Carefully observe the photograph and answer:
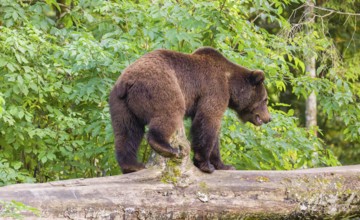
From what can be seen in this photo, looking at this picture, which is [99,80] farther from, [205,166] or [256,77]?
[205,166]

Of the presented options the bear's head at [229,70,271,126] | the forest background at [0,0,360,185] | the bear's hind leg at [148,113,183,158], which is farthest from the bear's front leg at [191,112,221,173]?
the forest background at [0,0,360,185]

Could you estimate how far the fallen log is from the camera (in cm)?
521

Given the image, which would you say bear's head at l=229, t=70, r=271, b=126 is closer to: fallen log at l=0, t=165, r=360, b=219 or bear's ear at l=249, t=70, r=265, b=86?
bear's ear at l=249, t=70, r=265, b=86

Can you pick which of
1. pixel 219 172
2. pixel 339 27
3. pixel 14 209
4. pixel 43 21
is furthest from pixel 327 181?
pixel 339 27

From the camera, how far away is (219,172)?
6031mm

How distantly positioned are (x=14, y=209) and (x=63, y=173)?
4020 millimetres

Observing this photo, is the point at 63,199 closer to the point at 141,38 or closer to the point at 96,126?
the point at 96,126

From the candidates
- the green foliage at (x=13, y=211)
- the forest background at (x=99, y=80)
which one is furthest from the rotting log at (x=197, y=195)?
the forest background at (x=99, y=80)

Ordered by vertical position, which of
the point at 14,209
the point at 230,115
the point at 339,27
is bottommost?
the point at 339,27

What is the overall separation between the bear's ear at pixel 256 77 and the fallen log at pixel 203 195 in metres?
1.49

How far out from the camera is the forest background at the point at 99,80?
7.56 metres

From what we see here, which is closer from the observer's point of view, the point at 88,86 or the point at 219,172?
the point at 219,172

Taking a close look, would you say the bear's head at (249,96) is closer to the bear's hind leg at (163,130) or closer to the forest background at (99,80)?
the forest background at (99,80)

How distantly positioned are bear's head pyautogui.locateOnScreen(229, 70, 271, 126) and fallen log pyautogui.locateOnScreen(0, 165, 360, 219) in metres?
1.45
